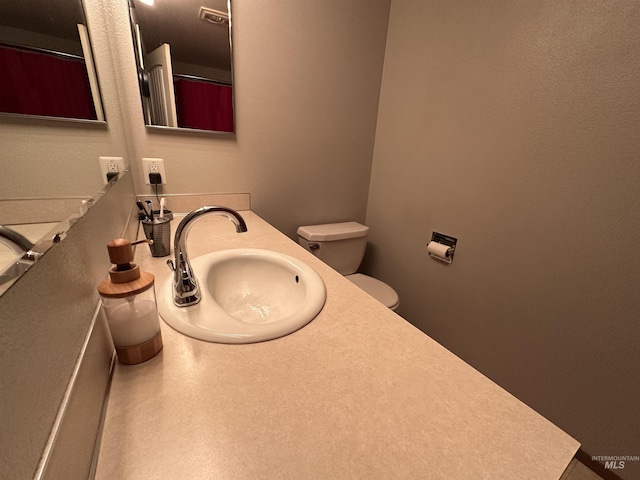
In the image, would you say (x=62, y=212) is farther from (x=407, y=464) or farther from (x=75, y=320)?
(x=407, y=464)

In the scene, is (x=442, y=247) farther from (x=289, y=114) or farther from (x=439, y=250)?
(x=289, y=114)

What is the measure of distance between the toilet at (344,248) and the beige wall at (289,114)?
123 millimetres

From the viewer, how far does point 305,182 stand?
151 cm

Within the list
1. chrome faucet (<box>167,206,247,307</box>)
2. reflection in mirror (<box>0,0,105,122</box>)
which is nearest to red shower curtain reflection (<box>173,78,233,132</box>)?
reflection in mirror (<box>0,0,105,122</box>)

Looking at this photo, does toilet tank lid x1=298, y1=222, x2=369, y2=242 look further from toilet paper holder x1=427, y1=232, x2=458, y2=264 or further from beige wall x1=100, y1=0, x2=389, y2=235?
toilet paper holder x1=427, y1=232, x2=458, y2=264

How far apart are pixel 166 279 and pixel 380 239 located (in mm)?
1368

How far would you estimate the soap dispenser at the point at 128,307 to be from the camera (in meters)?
0.36

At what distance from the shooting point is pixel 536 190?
984 mm

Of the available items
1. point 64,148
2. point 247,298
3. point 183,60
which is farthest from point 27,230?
point 183,60

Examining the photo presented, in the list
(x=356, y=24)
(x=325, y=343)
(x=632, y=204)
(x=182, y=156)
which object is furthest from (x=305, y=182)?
(x=632, y=204)

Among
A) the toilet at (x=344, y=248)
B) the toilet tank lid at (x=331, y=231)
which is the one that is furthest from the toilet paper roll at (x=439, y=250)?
the toilet tank lid at (x=331, y=231)

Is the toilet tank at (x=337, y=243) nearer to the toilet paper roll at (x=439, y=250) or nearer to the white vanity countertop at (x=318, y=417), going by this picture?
the toilet paper roll at (x=439, y=250)

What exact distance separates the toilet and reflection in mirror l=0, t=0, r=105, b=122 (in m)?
1.01

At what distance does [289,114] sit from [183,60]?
50cm
